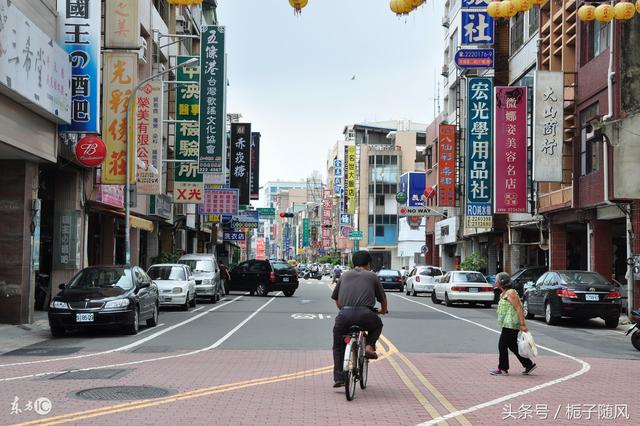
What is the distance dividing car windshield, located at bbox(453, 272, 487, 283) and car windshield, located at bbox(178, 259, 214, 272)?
9970 millimetres

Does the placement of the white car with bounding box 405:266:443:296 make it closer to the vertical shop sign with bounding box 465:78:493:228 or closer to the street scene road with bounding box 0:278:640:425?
the vertical shop sign with bounding box 465:78:493:228

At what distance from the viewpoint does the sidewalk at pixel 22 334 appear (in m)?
16.2

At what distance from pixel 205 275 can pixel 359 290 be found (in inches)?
902

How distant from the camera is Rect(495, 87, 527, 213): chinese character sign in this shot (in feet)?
113

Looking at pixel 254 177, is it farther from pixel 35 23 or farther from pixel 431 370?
pixel 431 370

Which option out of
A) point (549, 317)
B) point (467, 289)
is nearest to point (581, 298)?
point (549, 317)

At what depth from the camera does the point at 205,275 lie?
3191 centimetres

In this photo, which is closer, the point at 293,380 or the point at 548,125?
the point at 293,380

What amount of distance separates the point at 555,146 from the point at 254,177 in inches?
1355

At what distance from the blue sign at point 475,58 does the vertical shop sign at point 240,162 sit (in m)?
19.4

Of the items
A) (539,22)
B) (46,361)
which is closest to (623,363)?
(46,361)

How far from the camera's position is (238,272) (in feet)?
127

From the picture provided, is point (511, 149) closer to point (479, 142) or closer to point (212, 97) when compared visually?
point (479, 142)

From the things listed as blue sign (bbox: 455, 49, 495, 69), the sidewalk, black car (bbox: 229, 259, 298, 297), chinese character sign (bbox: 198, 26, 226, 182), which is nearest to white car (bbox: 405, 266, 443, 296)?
black car (bbox: 229, 259, 298, 297)
